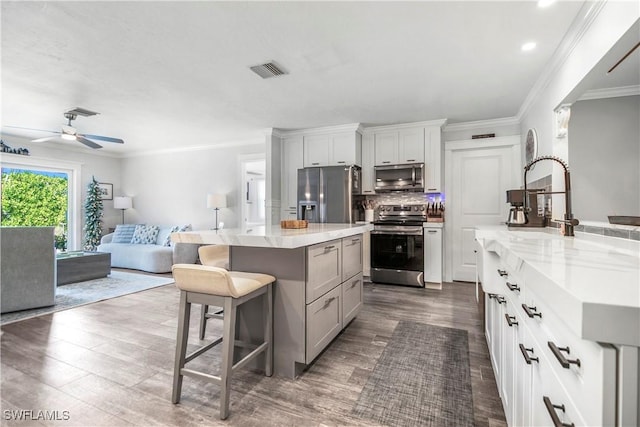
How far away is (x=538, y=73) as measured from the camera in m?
3.02

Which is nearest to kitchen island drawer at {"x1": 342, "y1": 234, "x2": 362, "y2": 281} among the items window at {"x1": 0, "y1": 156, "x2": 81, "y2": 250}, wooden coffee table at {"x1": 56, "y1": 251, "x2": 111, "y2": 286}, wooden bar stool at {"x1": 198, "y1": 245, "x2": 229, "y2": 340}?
wooden bar stool at {"x1": 198, "y1": 245, "x2": 229, "y2": 340}

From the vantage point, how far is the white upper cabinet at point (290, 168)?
529cm

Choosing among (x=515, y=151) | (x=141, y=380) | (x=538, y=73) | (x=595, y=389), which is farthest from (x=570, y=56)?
(x=141, y=380)

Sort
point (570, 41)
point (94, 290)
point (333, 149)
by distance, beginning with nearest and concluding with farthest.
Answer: point (570, 41), point (94, 290), point (333, 149)

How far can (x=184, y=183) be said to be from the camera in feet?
22.2

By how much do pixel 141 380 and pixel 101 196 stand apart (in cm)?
654

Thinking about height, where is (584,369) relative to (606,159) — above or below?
below

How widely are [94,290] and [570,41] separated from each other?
19.3ft

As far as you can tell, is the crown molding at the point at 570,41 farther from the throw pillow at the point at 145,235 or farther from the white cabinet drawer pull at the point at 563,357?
the throw pillow at the point at 145,235

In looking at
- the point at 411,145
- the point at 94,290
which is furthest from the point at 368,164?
the point at 94,290

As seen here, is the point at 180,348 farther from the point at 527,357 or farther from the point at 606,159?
the point at 606,159

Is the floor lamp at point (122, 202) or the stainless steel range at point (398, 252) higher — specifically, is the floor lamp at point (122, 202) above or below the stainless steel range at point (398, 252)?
above

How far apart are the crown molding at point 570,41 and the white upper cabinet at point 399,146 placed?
155 cm

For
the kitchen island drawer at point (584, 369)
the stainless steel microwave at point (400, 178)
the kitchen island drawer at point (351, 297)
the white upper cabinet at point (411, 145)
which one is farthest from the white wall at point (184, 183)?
the kitchen island drawer at point (584, 369)
